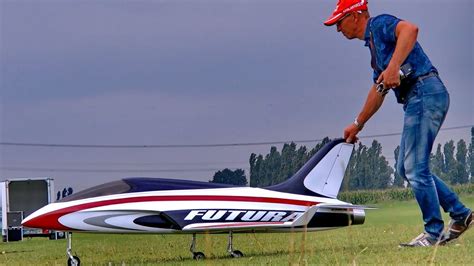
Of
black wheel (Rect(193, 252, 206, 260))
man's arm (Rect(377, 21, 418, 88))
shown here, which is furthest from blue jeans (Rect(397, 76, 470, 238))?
black wheel (Rect(193, 252, 206, 260))

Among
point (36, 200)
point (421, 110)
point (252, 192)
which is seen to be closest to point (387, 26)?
point (421, 110)

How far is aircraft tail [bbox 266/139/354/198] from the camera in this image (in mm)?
12664

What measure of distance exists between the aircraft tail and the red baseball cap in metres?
3.71

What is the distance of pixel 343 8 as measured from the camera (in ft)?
30.1

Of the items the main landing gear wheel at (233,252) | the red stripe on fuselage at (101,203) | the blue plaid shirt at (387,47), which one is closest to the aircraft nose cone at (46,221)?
the red stripe on fuselage at (101,203)

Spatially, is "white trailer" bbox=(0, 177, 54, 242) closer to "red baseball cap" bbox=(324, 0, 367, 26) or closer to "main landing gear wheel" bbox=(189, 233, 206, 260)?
"main landing gear wheel" bbox=(189, 233, 206, 260)

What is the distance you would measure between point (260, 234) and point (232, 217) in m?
1.24

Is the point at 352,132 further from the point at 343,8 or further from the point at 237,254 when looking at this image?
the point at 237,254

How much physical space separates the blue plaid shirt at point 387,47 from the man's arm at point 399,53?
178 millimetres

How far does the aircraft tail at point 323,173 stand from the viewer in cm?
1266

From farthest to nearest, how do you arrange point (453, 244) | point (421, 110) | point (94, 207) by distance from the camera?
1. point (94, 207)
2. point (453, 244)
3. point (421, 110)

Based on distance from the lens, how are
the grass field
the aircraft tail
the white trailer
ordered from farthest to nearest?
the white trailer, the aircraft tail, the grass field

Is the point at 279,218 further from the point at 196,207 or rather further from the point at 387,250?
the point at 387,250

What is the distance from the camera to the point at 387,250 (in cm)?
935
